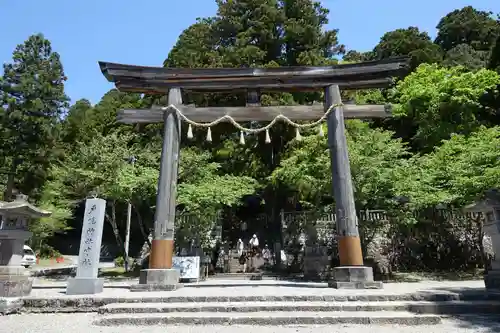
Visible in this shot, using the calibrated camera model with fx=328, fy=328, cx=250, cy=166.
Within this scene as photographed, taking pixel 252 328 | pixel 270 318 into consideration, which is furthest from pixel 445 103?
pixel 252 328

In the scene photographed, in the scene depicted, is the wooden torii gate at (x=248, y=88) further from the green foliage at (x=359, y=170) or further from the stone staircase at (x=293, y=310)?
the stone staircase at (x=293, y=310)

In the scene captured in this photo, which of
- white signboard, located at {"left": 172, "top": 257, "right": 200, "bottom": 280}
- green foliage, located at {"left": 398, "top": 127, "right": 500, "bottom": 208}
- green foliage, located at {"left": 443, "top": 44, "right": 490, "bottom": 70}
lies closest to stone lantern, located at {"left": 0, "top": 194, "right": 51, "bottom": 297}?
white signboard, located at {"left": 172, "top": 257, "right": 200, "bottom": 280}

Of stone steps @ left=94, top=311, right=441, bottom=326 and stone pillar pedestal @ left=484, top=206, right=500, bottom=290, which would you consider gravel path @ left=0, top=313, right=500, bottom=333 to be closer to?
stone steps @ left=94, top=311, right=441, bottom=326

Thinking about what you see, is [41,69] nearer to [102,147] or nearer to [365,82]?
[102,147]

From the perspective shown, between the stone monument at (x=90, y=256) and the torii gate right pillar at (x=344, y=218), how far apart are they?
6.03 meters

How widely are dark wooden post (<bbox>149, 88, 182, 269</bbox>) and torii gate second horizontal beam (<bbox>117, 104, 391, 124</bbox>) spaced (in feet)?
1.38

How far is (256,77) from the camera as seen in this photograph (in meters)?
10.2

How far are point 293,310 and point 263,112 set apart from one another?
19.5ft

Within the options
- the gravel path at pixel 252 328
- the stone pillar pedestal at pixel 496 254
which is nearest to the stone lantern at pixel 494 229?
the stone pillar pedestal at pixel 496 254

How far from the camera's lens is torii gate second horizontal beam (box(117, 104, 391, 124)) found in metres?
10.1

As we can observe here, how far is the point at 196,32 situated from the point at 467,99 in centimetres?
2009

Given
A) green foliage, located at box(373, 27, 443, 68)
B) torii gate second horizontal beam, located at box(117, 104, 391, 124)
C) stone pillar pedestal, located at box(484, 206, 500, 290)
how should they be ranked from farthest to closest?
green foliage, located at box(373, 27, 443, 68), torii gate second horizontal beam, located at box(117, 104, 391, 124), stone pillar pedestal, located at box(484, 206, 500, 290)

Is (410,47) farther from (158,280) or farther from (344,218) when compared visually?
(158,280)

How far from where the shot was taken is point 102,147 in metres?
18.8
